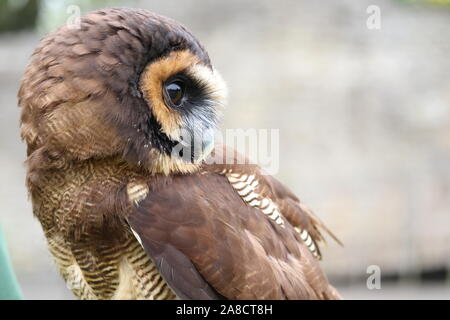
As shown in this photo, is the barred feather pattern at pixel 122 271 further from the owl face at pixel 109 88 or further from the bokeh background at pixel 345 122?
the bokeh background at pixel 345 122

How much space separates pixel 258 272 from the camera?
2.21 metres

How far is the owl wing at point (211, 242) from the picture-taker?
82.0 inches

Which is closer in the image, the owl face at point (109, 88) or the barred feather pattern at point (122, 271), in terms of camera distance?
the owl face at point (109, 88)

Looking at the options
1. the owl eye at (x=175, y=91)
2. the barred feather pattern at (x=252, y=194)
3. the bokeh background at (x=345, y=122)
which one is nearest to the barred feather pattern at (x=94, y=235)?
the owl eye at (x=175, y=91)

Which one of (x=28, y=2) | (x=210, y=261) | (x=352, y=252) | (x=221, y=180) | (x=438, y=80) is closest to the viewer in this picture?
(x=210, y=261)

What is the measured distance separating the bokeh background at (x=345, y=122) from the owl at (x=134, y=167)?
153 inches

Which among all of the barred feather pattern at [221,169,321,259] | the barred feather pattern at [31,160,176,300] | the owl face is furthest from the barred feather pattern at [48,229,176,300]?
the barred feather pattern at [221,169,321,259]

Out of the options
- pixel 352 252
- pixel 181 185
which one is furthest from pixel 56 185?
pixel 352 252

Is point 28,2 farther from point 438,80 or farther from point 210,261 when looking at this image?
point 210,261

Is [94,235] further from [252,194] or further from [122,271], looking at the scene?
[252,194]

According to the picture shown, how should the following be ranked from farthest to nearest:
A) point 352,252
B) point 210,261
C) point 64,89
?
point 352,252 < point 210,261 < point 64,89

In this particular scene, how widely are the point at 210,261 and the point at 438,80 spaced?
518 cm

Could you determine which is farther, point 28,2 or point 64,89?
point 28,2

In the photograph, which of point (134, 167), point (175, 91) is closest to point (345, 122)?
point (175, 91)
